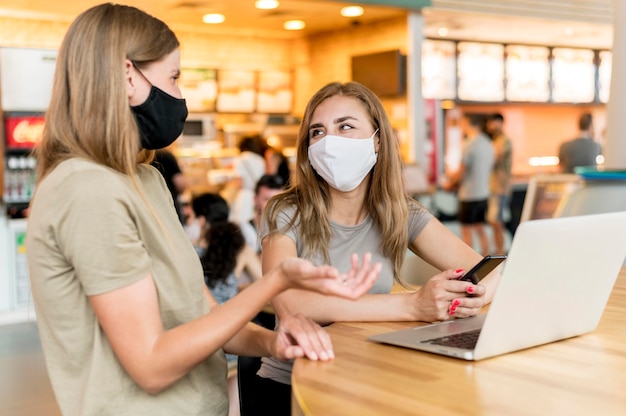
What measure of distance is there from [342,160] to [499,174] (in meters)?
8.03

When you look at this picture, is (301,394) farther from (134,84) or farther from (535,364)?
(134,84)

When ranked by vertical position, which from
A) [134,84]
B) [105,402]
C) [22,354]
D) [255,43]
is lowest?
[22,354]

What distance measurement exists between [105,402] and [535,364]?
863 mm

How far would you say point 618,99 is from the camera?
560 centimetres

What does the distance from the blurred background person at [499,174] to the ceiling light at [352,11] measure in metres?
2.12

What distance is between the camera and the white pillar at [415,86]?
29.8ft

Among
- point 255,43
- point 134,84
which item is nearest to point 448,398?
point 134,84

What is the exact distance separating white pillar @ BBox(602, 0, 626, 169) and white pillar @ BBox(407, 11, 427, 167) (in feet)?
11.8

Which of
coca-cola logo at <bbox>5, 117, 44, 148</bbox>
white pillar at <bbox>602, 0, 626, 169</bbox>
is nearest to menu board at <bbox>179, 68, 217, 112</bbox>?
coca-cola logo at <bbox>5, 117, 44, 148</bbox>

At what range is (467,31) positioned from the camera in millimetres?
10992

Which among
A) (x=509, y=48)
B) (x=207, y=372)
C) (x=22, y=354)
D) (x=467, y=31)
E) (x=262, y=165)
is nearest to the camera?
(x=207, y=372)

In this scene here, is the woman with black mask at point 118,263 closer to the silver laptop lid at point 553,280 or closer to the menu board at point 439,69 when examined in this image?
the silver laptop lid at point 553,280

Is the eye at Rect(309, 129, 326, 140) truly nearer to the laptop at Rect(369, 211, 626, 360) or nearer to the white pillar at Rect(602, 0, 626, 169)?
the laptop at Rect(369, 211, 626, 360)

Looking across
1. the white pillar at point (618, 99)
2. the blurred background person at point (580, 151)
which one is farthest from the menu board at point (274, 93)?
the white pillar at point (618, 99)
